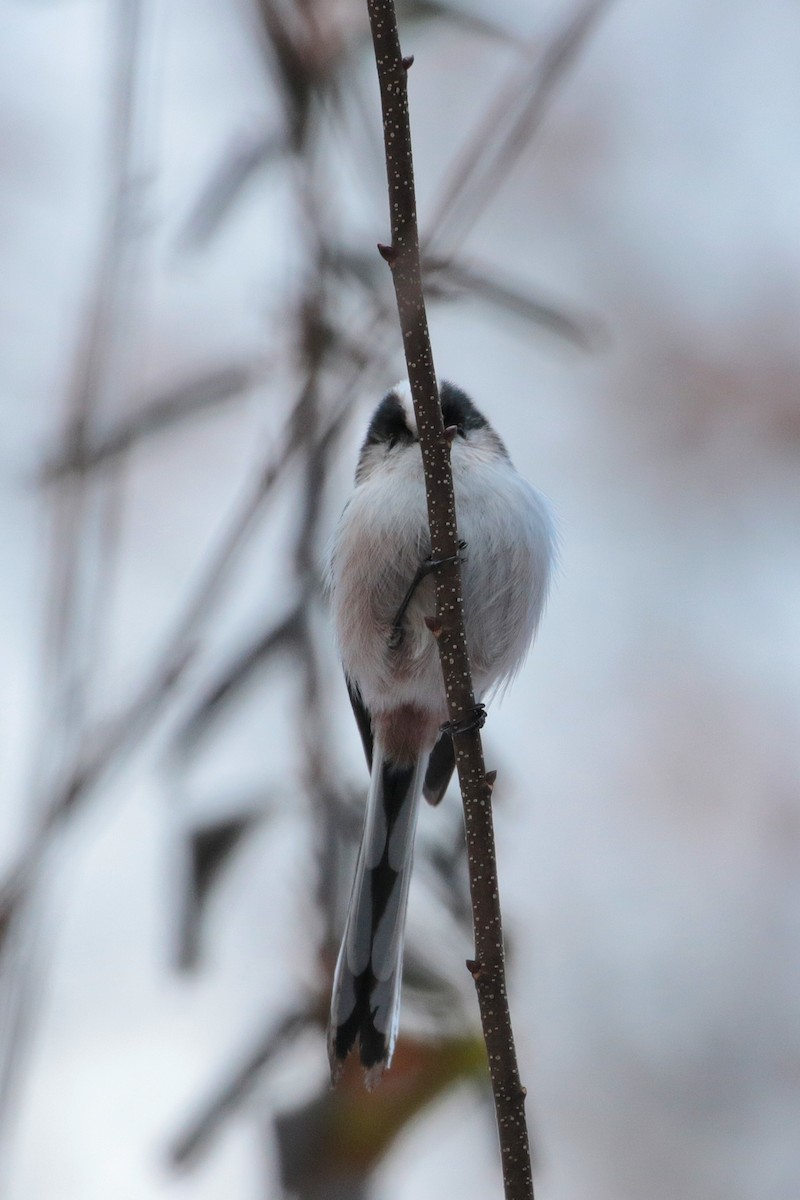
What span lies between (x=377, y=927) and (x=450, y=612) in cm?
66

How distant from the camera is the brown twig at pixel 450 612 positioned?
104 cm

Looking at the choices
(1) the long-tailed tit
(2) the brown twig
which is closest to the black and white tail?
(1) the long-tailed tit

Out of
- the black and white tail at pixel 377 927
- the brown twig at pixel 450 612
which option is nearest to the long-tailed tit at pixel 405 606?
the black and white tail at pixel 377 927

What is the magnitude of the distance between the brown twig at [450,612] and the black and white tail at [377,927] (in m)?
0.45

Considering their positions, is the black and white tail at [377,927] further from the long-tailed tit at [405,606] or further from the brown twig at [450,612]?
the brown twig at [450,612]

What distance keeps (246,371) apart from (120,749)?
62cm

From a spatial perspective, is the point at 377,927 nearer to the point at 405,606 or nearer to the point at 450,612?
the point at 405,606

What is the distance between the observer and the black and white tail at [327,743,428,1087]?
5.16 ft

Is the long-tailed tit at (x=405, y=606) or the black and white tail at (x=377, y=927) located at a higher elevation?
the long-tailed tit at (x=405, y=606)

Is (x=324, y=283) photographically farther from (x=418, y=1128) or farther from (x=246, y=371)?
(x=418, y=1128)

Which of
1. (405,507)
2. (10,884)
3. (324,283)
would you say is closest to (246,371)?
(324,283)

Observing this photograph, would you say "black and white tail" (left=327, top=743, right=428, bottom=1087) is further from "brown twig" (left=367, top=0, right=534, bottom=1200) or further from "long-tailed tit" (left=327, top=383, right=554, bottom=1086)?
"brown twig" (left=367, top=0, right=534, bottom=1200)

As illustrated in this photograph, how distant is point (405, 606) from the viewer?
184cm

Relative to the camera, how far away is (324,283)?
59.8 inches
